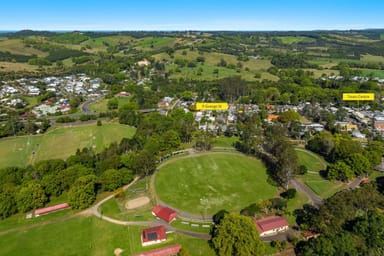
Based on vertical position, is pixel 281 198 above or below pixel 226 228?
below

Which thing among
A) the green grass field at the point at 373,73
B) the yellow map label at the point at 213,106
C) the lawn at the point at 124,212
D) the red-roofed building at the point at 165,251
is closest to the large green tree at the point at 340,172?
the red-roofed building at the point at 165,251

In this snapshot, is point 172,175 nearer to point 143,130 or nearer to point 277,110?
point 143,130

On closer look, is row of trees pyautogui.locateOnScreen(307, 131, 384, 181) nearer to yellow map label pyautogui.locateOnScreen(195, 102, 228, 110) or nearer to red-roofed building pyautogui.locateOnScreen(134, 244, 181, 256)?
yellow map label pyautogui.locateOnScreen(195, 102, 228, 110)

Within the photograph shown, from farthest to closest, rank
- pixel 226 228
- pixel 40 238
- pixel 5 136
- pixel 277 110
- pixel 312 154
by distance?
pixel 277 110 → pixel 5 136 → pixel 312 154 → pixel 40 238 → pixel 226 228

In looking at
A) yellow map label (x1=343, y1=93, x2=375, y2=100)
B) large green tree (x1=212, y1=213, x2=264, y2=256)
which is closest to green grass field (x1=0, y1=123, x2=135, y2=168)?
large green tree (x1=212, y1=213, x2=264, y2=256)

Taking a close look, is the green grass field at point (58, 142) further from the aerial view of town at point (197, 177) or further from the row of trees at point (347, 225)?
the row of trees at point (347, 225)

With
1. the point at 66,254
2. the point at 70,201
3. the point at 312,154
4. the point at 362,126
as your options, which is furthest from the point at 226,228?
the point at 362,126
